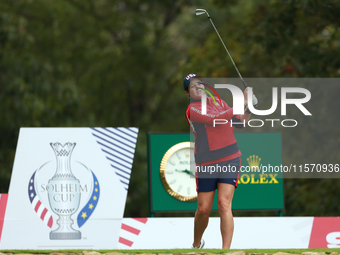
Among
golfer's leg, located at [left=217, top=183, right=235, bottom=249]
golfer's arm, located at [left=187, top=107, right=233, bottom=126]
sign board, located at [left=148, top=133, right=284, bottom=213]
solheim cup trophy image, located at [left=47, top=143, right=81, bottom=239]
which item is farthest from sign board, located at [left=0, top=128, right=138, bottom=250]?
golfer's leg, located at [left=217, top=183, right=235, bottom=249]

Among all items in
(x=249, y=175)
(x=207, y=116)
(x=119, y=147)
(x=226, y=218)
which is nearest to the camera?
(x=226, y=218)

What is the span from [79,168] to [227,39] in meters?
8.33

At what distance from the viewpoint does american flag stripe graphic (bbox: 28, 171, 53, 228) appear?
6.62 meters

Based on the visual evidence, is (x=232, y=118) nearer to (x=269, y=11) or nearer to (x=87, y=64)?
(x=269, y=11)

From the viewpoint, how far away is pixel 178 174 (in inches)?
285

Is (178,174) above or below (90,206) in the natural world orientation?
above

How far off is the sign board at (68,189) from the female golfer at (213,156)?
5.45 feet

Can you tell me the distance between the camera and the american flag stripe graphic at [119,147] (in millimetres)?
6820

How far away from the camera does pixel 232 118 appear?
5.54 metres

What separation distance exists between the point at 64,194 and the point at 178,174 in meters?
1.49

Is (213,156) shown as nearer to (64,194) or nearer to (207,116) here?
(207,116)

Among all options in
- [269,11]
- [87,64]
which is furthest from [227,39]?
[87,64]

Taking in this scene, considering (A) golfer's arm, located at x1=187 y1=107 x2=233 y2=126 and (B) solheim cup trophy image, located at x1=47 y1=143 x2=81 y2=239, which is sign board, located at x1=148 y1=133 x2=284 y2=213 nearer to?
(B) solheim cup trophy image, located at x1=47 y1=143 x2=81 y2=239

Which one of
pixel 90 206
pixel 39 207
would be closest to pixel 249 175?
pixel 90 206
